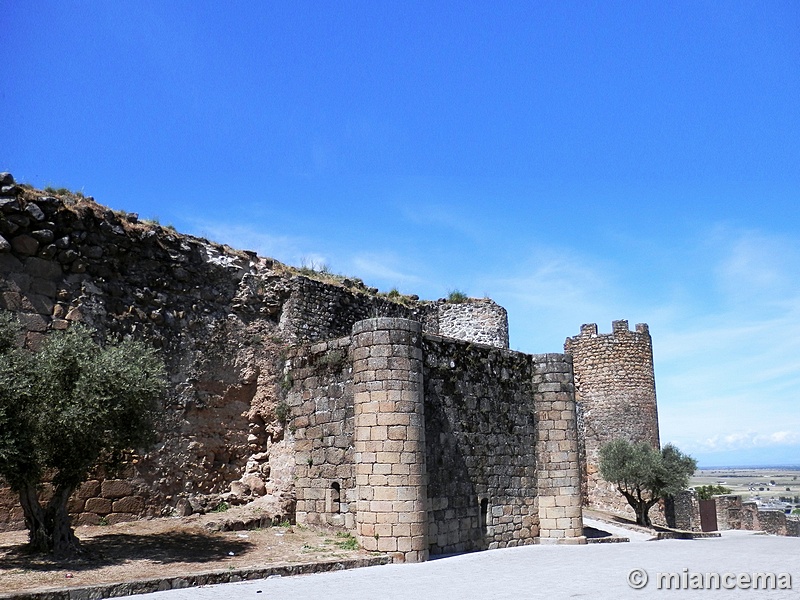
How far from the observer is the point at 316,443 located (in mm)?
15125

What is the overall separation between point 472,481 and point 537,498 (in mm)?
2293

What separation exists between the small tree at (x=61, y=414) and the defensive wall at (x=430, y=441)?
159 inches

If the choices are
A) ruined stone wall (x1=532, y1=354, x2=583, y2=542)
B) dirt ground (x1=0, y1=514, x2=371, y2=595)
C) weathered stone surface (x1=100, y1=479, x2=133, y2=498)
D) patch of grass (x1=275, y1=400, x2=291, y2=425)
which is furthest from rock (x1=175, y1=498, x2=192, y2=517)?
ruined stone wall (x1=532, y1=354, x2=583, y2=542)

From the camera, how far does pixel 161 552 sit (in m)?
11.6

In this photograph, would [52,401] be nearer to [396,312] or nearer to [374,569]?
[374,569]

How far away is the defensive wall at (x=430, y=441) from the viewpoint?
520 inches

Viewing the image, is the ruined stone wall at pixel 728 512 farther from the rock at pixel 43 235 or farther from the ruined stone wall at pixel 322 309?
the rock at pixel 43 235

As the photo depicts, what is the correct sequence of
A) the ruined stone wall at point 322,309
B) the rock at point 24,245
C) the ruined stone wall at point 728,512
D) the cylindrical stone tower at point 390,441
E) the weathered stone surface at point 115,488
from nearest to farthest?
the rock at point 24,245 < the cylindrical stone tower at point 390,441 < the weathered stone surface at point 115,488 < the ruined stone wall at point 322,309 < the ruined stone wall at point 728,512

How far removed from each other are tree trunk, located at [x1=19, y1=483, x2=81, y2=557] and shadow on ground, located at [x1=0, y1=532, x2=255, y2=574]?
6.7 inches

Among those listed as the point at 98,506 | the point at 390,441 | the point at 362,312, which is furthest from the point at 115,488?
the point at 362,312

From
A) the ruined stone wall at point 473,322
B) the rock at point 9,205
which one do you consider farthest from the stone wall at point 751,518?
the rock at point 9,205

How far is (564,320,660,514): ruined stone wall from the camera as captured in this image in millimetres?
33219

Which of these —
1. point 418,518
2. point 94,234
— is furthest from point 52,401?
point 418,518

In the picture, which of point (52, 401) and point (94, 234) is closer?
point (52, 401)
